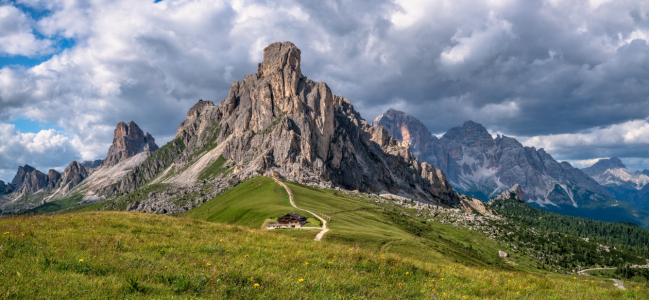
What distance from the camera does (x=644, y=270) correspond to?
400 feet

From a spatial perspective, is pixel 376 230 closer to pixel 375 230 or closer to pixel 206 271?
pixel 375 230

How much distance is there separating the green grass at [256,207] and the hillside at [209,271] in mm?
51824

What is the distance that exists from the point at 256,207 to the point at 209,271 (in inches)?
3325

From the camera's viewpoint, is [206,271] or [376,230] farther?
[376,230]

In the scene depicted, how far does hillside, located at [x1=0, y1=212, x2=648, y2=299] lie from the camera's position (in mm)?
9945

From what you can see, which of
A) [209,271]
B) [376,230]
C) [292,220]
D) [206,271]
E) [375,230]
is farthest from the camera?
[376,230]

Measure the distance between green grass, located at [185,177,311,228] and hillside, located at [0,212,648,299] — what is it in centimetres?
5182

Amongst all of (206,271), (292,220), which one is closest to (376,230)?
(292,220)

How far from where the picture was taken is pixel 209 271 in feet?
40.3

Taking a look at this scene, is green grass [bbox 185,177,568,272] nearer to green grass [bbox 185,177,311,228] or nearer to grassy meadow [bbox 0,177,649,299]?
green grass [bbox 185,177,311,228]

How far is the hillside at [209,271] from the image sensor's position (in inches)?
392

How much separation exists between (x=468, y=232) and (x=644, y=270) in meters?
67.9

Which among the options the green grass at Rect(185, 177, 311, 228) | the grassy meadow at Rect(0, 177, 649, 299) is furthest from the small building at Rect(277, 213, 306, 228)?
the grassy meadow at Rect(0, 177, 649, 299)

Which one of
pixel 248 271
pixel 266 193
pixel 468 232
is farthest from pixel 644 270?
pixel 248 271
